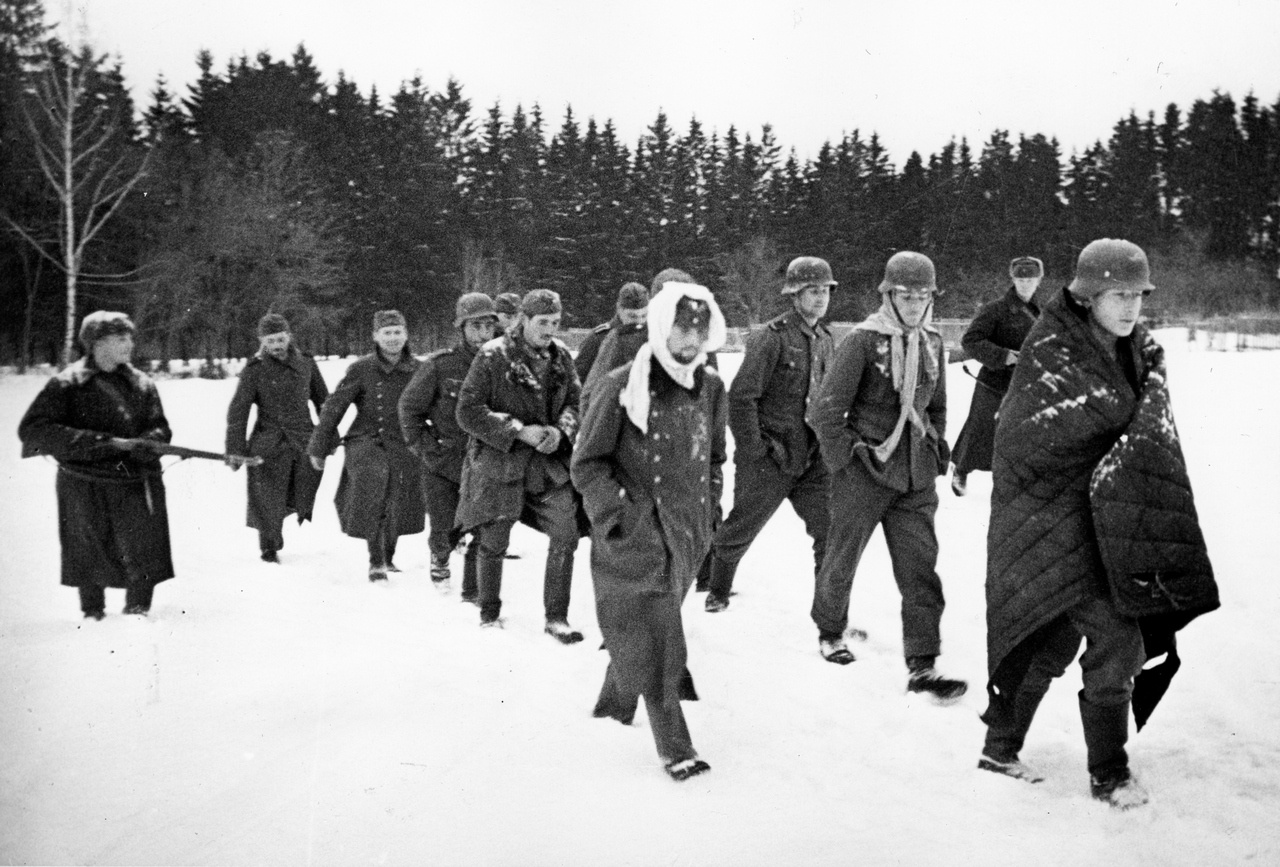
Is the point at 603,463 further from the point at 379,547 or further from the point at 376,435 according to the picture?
the point at 376,435

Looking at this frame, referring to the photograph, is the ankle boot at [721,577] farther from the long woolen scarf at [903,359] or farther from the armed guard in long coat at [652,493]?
the armed guard in long coat at [652,493]

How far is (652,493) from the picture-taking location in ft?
14.2

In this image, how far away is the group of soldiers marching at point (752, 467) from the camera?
3.93 m

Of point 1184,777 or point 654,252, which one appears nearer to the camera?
point 1184,777

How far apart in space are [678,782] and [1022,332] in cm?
529

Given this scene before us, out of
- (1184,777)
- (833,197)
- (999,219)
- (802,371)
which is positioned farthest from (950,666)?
(999,219)

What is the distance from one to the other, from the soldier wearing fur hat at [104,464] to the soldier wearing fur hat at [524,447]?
1.98 meters

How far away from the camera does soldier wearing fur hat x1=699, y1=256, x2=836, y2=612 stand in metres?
6.61

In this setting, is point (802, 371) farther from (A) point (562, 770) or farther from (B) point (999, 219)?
(B) point (999, 219)

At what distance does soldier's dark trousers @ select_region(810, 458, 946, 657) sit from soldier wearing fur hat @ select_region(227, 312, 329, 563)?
566 cm

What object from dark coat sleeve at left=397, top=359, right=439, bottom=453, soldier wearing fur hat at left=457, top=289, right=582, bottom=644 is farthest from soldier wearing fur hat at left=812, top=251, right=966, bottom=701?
dark coat sleeve at left=397, top=359, right=439, bottom=453

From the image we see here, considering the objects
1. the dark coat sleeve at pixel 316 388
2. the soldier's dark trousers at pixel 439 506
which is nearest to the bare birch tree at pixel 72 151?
the dark coat sleeve at pixel 316 388

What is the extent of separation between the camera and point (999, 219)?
29.8m

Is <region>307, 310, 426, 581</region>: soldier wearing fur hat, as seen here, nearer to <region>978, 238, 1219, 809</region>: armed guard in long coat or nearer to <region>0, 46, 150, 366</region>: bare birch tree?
<region>0, 46, 150, 366</region>: bare birch tree
